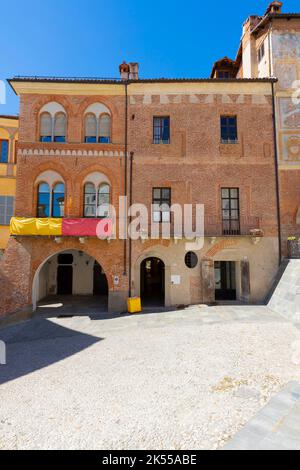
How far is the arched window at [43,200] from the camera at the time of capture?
47.3 feet

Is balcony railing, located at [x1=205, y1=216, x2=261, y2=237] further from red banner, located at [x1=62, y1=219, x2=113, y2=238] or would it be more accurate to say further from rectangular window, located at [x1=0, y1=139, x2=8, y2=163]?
rectangular window, located at [x1=0, y1=139, x2=8, y2=163]

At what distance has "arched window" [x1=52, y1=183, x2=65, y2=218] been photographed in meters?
14.5

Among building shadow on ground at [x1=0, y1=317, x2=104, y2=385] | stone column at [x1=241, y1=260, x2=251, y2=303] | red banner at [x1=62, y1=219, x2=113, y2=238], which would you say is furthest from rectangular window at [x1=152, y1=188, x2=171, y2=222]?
building shadow on ground at [x1=0, y1=317, x2=104, y2=385]

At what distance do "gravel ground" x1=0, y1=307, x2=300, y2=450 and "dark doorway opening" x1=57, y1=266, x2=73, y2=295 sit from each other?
823 cm

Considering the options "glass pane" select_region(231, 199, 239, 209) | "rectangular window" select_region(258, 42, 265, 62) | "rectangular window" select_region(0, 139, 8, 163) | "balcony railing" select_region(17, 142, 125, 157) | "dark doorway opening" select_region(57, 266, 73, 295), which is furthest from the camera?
"dark doorway opening" select_region(57, 266, 73, 295)

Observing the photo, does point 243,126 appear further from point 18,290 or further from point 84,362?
point 18,290

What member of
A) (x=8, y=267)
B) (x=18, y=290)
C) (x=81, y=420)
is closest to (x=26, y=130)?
(x=8, y=267)

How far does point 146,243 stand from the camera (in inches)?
561

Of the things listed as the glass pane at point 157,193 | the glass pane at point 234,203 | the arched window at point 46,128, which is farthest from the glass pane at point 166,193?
the arched window at point 46,128

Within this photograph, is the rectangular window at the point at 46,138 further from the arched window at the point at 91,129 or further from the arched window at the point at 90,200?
the arched window at the point at 90,200

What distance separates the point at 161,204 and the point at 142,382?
10172 millimetres

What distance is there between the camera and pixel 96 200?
14570 mm

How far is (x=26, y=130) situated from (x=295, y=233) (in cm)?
1696

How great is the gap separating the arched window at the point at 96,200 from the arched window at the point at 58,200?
1.33 m
